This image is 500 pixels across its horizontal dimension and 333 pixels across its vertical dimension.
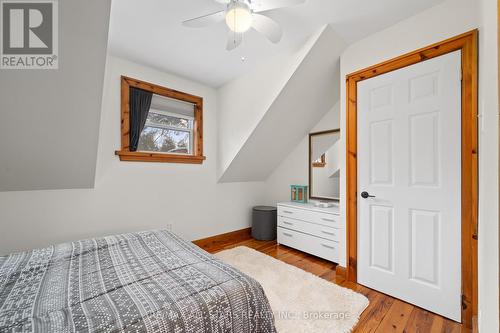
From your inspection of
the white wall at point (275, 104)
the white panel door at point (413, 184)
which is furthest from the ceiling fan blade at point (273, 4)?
the white panel door at point (413, 184)

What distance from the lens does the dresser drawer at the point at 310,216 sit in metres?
2.50

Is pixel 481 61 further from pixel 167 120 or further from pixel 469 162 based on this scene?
pixel 167 120

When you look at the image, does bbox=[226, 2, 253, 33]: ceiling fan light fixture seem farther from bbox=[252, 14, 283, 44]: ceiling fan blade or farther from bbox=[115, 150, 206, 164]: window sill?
bbox=[115, 150, 206, 164]: window sill

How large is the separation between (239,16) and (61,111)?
1600 millimetres

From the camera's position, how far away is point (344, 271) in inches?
84.9

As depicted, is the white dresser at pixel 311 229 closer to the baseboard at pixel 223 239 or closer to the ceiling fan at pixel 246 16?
the baseboard at pixel 223 239

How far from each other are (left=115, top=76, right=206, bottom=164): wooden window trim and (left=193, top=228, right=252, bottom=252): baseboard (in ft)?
3.99

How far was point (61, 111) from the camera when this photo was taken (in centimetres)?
167

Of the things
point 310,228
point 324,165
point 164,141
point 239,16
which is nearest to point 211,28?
point 239,16

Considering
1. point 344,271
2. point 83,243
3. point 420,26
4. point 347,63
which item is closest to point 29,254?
point 83,243

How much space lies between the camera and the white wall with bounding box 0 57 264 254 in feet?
6.63

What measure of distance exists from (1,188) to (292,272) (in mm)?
2958

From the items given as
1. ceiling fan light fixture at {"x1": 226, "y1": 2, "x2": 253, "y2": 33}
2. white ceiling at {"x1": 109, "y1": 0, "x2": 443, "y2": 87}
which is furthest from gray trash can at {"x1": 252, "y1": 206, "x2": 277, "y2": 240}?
ceiling fan light fixture at {"x1": 226, "y1": 2, "x2": 253, "y2": 33}

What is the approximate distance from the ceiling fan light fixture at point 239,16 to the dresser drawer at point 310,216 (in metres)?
2.18
